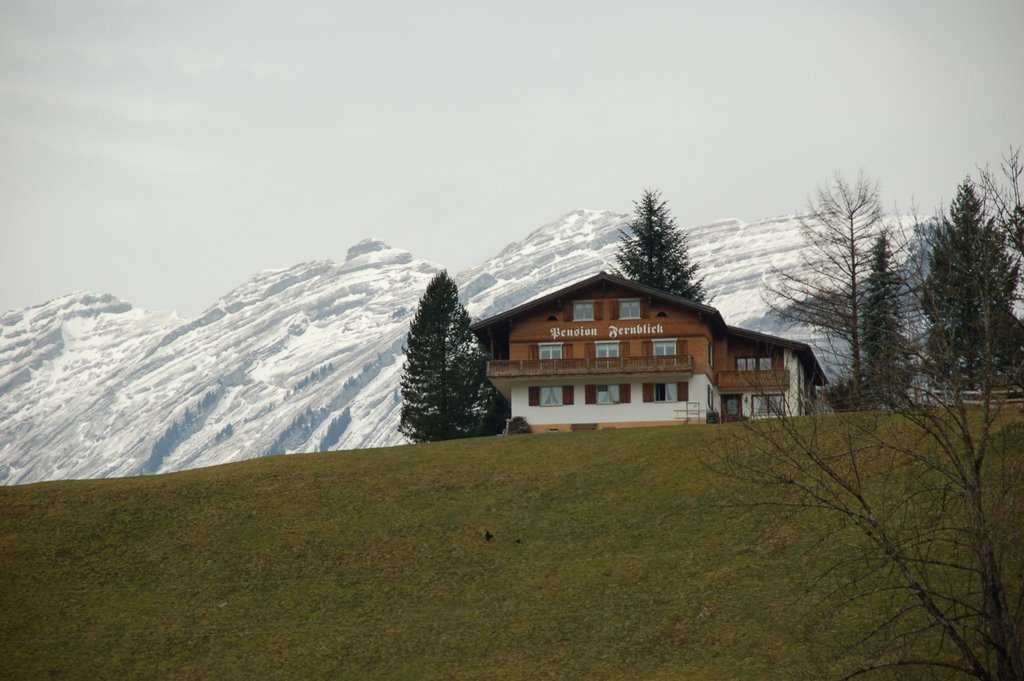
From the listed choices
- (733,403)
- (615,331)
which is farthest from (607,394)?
(733,403)

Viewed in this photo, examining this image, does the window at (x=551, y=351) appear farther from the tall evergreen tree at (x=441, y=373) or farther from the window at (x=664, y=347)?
the tall evergreen tree at (x=441, y=373)

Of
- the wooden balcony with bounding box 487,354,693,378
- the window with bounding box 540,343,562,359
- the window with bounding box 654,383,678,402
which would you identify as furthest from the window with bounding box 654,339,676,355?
the window with bounding box 540,343,562,359

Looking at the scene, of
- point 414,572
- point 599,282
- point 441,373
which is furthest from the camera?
point 441,373

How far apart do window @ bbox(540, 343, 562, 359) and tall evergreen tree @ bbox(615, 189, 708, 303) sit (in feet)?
55.9

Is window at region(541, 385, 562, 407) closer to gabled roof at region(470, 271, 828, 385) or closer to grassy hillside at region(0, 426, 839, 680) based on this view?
gabled roof at region(470, 271, 828, 385)

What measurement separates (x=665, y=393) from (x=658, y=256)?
2166 centimetres

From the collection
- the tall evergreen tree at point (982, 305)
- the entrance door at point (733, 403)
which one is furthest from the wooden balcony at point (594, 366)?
the tall evergreen tree at point (982, 305)

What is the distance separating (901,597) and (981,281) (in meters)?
11.1

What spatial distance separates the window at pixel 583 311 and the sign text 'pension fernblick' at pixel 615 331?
2.34 ft

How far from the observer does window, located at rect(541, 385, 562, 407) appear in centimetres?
7781

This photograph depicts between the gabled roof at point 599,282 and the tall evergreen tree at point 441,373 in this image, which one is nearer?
the gabled roof at point 599,282

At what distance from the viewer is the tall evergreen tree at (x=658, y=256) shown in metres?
95.2

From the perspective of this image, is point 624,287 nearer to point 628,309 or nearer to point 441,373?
point 628,309

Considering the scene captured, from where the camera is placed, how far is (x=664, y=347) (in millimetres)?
79188
